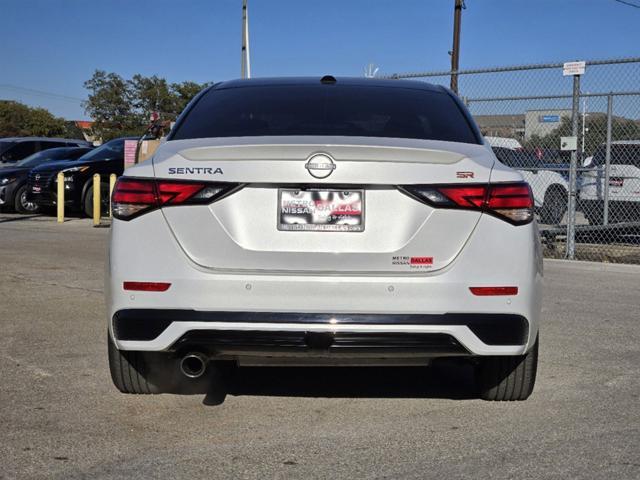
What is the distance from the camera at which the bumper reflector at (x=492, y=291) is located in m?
3.93

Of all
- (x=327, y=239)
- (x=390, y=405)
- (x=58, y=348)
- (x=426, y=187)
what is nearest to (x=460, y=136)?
(x=426, y=187)

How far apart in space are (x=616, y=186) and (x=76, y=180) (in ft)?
36.7

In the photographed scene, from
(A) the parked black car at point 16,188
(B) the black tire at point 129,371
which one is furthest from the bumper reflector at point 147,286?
(A) the parked black car at point 16,188

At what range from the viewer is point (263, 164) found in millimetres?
3959

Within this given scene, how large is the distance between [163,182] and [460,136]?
1547 millimetres

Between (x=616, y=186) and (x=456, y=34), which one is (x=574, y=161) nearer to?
(x=616, y=186)

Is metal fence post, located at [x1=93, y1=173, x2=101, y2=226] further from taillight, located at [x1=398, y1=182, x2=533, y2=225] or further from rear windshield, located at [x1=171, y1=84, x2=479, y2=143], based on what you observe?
taillight, located at [x1=398, y1=182, x2=533, y2=225]

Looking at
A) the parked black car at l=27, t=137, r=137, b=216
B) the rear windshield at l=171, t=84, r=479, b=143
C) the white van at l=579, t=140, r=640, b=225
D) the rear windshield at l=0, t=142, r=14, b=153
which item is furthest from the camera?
the rear windshield at l=0, t=142, r=14, b=153

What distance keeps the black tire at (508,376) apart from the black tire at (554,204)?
9263 mm

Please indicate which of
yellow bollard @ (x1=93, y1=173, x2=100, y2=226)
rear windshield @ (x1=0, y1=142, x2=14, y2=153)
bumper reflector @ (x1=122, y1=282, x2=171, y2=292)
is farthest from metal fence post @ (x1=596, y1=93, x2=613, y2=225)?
rear windshield @ (x1=0, y1=142, x2=14, y2=153)

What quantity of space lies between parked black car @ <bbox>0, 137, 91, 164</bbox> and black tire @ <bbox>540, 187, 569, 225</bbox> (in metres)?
14.8

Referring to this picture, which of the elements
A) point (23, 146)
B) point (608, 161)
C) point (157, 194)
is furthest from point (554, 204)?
point (23, 146)

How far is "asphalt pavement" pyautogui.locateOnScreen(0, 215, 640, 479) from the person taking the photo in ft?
12.3

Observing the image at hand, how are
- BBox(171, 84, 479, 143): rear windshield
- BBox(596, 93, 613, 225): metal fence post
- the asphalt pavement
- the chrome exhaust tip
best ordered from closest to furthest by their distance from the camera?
the asphalt pavement, the chrome exhaust tip, BBox(171, 84, 479, 143): rear windshield, BBox(596, 93, 613, 225): metal fence post
